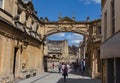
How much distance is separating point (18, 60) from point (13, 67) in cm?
106

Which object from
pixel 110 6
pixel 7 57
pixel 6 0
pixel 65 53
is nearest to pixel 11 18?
pixel 6 0

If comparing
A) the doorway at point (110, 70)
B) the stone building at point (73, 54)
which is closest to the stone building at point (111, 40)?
the doorway at point (110, 70)

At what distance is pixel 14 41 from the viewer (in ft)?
65.9

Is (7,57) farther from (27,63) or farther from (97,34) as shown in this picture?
(97,34)

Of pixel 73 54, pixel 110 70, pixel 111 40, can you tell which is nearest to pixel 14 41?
pixel 110 70

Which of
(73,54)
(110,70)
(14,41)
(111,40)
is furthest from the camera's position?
(73,54)

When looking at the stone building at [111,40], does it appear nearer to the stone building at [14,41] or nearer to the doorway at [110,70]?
the doorway at [110,70]

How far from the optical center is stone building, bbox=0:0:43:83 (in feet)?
57.2

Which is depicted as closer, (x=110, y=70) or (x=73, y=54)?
(x=110, y=70)

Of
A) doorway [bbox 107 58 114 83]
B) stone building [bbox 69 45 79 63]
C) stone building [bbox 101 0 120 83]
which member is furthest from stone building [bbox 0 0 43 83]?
stone building [bbox 69 45 79 63]

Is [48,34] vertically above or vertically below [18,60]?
above

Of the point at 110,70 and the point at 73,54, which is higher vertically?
the point at 73,54

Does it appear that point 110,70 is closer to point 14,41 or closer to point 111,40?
point 111,40

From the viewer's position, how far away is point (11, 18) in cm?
1923
